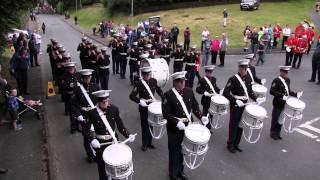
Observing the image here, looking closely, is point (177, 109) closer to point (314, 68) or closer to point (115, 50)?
point (115, 50)

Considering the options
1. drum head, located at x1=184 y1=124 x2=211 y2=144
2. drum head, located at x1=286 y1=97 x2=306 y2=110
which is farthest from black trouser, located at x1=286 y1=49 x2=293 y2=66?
drum head, located at x1=184 y1=124 x2=211 y2=144

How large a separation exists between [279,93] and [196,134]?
3.95 metres

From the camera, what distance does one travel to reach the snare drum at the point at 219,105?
983 centimetres

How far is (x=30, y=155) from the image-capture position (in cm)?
965

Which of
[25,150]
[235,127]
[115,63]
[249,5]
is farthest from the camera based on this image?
[249,5]

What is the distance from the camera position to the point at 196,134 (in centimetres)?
744

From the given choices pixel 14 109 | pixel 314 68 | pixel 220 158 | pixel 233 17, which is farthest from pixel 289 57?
pixel 233 17

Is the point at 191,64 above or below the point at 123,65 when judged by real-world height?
above

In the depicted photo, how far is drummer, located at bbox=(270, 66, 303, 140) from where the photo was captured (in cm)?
1044

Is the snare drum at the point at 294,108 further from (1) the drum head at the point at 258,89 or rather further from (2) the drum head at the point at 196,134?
(2) the drum head at the point at 196,134

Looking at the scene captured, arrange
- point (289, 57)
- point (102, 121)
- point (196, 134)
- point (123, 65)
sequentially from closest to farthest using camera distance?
point (102, 121) < point (196, 134) < point (123, 65) < point (289, 57)

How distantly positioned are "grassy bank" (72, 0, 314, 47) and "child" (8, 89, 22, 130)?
71.4ft

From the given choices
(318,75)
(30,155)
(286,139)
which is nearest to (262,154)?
(286,139)

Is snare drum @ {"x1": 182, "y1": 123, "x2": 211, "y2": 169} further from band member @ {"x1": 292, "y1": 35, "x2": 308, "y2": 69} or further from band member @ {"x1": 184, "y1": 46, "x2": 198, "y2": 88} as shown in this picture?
band member @ {"x1": 292, "y1": 35, "x2": 308, "y2": 69}
